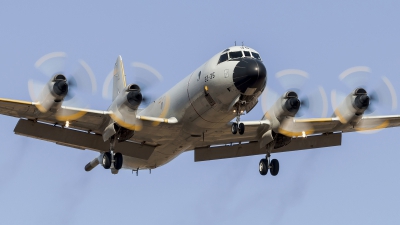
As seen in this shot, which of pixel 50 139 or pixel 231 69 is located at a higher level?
pixel 231 69

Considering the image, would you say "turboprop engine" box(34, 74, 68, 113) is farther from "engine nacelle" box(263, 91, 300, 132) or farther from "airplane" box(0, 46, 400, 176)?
"engine nacelle" box(263, 91, 300, 132)

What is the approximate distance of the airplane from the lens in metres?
39.6

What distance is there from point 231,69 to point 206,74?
1591 millimetres

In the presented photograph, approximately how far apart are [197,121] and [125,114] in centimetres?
350

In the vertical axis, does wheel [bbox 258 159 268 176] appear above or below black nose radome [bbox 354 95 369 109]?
below

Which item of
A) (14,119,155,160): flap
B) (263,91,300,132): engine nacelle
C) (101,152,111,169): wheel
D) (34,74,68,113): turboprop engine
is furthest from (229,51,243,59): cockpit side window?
(101,152,111,169): wheel

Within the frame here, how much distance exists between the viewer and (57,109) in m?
40.0

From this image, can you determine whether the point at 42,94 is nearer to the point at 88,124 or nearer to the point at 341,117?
the point at 88,124

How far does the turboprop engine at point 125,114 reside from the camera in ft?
134

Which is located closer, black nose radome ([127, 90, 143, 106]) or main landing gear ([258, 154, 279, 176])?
black nose radome ([127, 90, 143, 106])

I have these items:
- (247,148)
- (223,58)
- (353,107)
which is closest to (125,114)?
(223,58)

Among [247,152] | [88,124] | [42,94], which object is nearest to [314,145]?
[247,152]

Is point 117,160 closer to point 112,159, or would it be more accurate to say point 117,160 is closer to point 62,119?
point 112,159

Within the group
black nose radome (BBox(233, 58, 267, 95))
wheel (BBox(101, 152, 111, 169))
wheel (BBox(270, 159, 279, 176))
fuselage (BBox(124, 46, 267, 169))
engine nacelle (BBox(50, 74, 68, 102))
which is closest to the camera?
black nose radome (BBox(233, 58, 267, 95))
